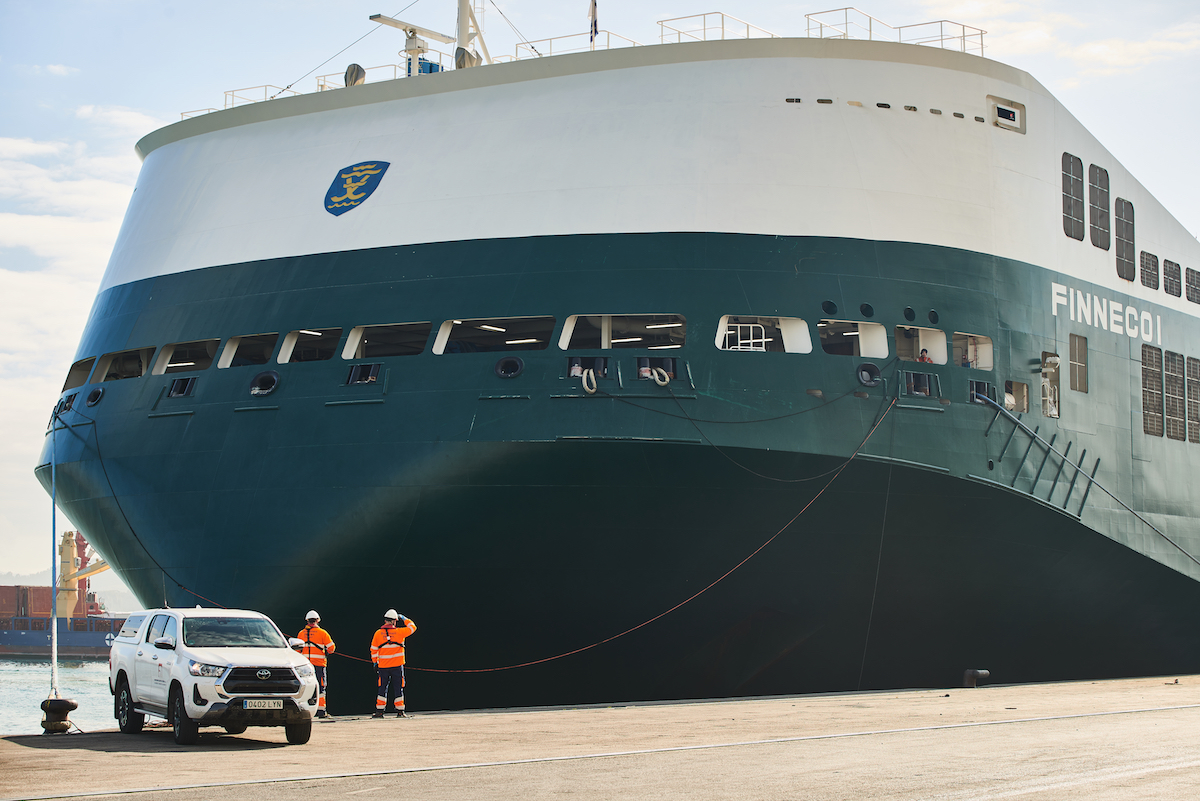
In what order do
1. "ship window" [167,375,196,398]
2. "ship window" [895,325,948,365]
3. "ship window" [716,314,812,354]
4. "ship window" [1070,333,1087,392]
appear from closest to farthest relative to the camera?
1. "ship window" [716,314,812,354]
2. "ship window" [895,325,948,365]
3. "ship window" [167,375,196,398]
4. "ship window" [1070,333,1087,392]

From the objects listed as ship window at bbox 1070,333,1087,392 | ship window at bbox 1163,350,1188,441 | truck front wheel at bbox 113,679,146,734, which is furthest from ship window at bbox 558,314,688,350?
ship window at bbox 1163,350,1188,441

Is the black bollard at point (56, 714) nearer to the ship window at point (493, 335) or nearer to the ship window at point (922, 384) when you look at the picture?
the ship window at point (493, 335)

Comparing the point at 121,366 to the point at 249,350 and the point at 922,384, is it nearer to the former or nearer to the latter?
the point at 249,350

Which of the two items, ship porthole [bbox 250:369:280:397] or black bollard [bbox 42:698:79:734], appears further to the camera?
ship porthole [bbox 250:369:280:397]

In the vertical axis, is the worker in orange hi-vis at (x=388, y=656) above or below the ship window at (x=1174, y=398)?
below

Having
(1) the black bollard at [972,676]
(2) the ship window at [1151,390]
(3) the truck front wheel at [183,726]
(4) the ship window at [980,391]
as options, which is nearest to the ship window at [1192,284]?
(2) the ship window at [1151,390]

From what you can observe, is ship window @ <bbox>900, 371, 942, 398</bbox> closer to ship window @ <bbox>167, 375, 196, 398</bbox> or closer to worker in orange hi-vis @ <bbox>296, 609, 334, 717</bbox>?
worker in orange hi-vis @ <bbox>296, 609, 334, 717</bbox>

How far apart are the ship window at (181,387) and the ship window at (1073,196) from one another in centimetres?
1563

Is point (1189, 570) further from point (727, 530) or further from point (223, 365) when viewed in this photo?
point (223, 365)

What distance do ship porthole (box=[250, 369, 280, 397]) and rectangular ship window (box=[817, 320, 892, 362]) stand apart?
8614 millimetres

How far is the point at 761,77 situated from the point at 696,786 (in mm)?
13211

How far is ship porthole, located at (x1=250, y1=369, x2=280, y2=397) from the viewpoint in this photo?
1925cm

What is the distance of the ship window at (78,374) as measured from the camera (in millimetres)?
22844

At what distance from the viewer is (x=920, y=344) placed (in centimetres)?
1939
